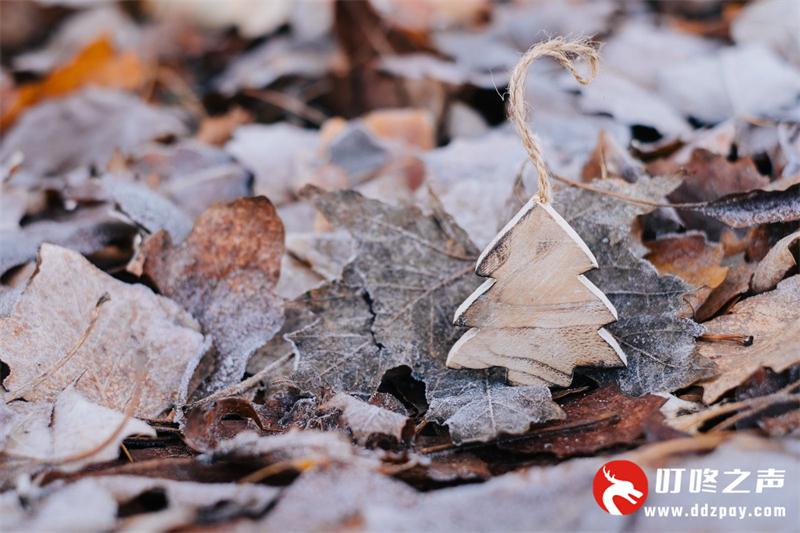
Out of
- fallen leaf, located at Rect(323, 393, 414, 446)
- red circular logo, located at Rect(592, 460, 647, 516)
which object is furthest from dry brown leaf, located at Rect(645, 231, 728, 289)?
fallen leaf, located at Rect(323, 393, 414, 446)

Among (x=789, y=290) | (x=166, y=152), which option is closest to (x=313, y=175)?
(x=166, y=152)

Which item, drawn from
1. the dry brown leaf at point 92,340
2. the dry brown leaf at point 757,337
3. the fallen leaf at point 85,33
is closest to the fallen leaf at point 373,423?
the dry brown leaf at point 92,340

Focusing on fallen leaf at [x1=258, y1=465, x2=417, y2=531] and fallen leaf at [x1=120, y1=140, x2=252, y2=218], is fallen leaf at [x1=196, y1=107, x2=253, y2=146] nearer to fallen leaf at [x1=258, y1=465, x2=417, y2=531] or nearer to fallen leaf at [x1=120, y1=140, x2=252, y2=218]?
fallen leaf at [x1=120, y1=140, x2=252, y2=218]

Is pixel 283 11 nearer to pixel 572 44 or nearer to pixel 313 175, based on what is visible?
pixel 313 175

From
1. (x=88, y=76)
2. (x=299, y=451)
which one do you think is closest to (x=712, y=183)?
(x=299, y=451)

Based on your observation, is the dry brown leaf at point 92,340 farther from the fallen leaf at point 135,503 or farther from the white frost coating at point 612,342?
the white frost coating at point 612,342

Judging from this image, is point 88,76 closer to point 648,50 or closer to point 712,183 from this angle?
point 648,50
